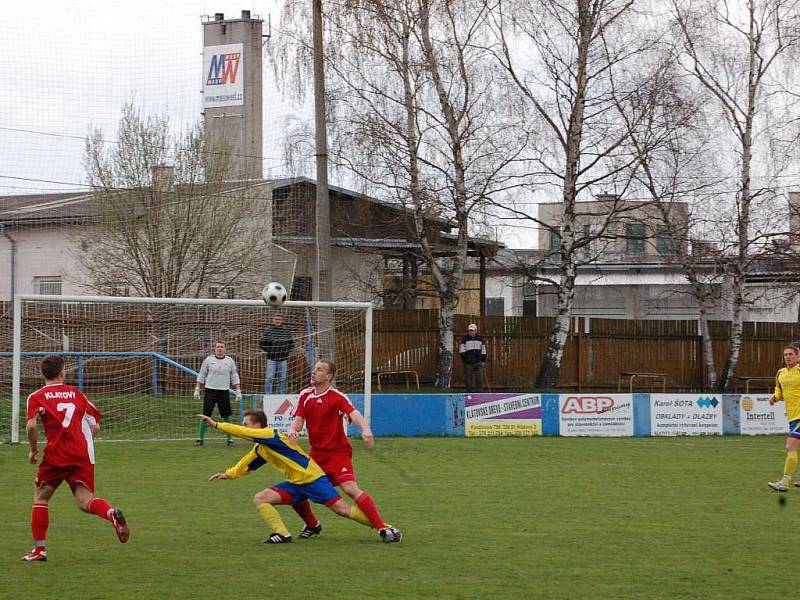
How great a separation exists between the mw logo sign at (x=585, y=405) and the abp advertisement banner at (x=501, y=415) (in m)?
0.63

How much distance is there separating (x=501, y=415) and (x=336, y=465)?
43.6ft

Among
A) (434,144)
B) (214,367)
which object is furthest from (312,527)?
(434,144)

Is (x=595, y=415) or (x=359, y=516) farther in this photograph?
(x=595, y=415)

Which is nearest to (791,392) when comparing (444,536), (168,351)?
(444,536)

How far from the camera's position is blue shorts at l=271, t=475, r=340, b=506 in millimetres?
9531

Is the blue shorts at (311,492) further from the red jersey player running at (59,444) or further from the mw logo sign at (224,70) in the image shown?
the mw logo sign at (224,70)

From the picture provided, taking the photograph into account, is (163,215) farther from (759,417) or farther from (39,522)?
(39,522)

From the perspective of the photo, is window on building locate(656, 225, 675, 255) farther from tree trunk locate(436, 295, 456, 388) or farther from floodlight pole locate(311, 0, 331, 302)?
floodlight pole locate(311, 0, 331, 302)

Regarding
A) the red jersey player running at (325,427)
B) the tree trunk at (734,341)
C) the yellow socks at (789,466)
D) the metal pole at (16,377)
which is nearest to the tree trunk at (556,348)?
the tree trunk at (734,341)

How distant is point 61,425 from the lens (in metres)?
8.80

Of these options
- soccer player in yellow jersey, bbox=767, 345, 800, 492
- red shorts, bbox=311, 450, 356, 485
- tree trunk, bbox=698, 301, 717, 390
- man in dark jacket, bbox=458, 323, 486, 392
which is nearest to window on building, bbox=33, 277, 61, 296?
man in dark jacket, bbox=458, 323, 486, 392

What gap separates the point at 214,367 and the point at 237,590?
12.2 m

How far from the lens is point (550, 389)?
30250 mm

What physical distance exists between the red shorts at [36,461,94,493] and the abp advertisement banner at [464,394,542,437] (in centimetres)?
1449
